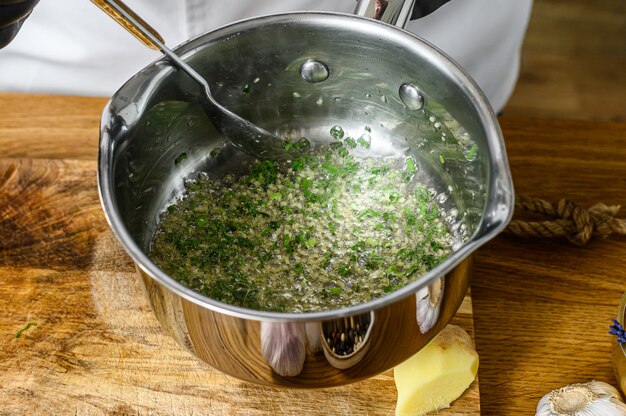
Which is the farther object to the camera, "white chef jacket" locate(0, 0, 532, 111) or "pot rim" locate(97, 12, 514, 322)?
"white chef jacket" locate(0, 0, 532, 111)

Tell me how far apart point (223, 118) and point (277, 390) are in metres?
0.37

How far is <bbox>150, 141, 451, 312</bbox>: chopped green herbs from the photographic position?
0.91 meters

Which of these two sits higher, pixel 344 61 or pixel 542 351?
pixel 344 61

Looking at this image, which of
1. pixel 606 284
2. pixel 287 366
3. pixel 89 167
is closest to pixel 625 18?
pixel 606 284

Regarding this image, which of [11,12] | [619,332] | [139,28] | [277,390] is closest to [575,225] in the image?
[619,332]

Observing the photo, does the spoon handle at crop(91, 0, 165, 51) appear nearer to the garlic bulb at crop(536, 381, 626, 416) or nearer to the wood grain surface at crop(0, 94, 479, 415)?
the wood grain surface at crop(0, 94, 479, 415)

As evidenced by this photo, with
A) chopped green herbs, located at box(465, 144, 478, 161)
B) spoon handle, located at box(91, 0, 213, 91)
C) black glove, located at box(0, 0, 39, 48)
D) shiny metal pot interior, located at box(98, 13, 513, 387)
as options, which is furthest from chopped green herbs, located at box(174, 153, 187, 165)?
chopped green herbs, located at box(465, 144, 478, 161)

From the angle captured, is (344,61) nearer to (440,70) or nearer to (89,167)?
(440,70)

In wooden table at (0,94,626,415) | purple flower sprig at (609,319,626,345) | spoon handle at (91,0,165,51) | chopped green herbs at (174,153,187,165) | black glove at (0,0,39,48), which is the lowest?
wooden table at (0,94,626,415)

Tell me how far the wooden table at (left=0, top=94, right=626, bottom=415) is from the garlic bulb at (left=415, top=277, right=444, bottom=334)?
0.17 meters

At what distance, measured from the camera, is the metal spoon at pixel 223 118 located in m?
0.88

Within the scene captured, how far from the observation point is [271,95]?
1.08 metres

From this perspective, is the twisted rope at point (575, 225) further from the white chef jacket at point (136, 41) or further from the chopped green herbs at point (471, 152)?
the white chef jacket at point (136, 41)

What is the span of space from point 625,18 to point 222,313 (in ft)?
7.33
